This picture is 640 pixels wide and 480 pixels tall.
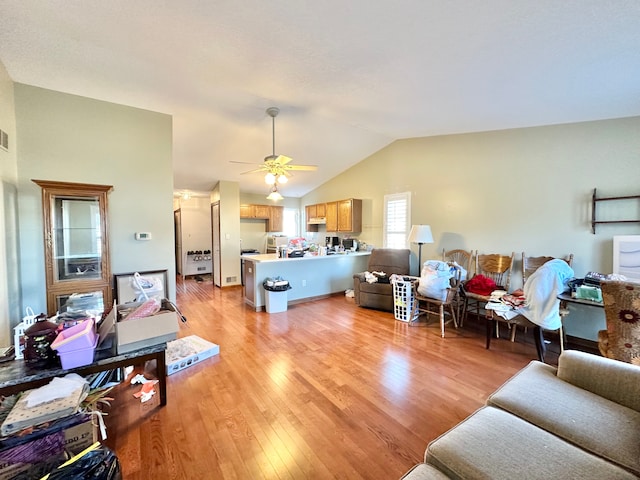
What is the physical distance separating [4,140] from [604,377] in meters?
5.33

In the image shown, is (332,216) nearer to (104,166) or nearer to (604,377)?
(104,166)

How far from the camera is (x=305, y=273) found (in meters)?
5.23

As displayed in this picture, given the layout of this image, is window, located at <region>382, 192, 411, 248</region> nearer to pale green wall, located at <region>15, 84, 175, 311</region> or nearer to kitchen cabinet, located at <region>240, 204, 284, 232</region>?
kitchen cabinet, located at <region>240, 204, 284, 232</region>

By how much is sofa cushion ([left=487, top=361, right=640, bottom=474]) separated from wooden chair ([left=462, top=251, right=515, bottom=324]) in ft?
7.35

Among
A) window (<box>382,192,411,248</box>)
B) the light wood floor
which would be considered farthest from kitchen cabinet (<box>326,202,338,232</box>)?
the light wood floor

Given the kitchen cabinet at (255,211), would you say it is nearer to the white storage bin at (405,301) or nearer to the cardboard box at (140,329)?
the white storage bin at (405,301)

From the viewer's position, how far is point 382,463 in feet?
5.34

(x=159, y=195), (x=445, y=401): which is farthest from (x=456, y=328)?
(x=159, y=195)

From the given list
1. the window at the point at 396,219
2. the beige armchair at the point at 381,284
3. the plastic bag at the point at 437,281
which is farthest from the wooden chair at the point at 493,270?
the window at the point at 396,219

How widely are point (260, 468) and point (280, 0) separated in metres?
2.99

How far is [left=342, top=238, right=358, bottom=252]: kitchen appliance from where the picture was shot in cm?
614

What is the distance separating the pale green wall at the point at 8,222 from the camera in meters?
2.59

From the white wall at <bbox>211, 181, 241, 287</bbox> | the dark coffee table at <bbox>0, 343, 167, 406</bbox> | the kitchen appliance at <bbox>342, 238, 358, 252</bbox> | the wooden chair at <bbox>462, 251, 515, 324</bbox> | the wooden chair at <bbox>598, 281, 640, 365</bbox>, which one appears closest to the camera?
the dark coffee table at <bbox>0, 343, 167, 406</bbox>

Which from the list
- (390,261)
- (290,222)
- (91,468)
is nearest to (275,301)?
(390,261)
